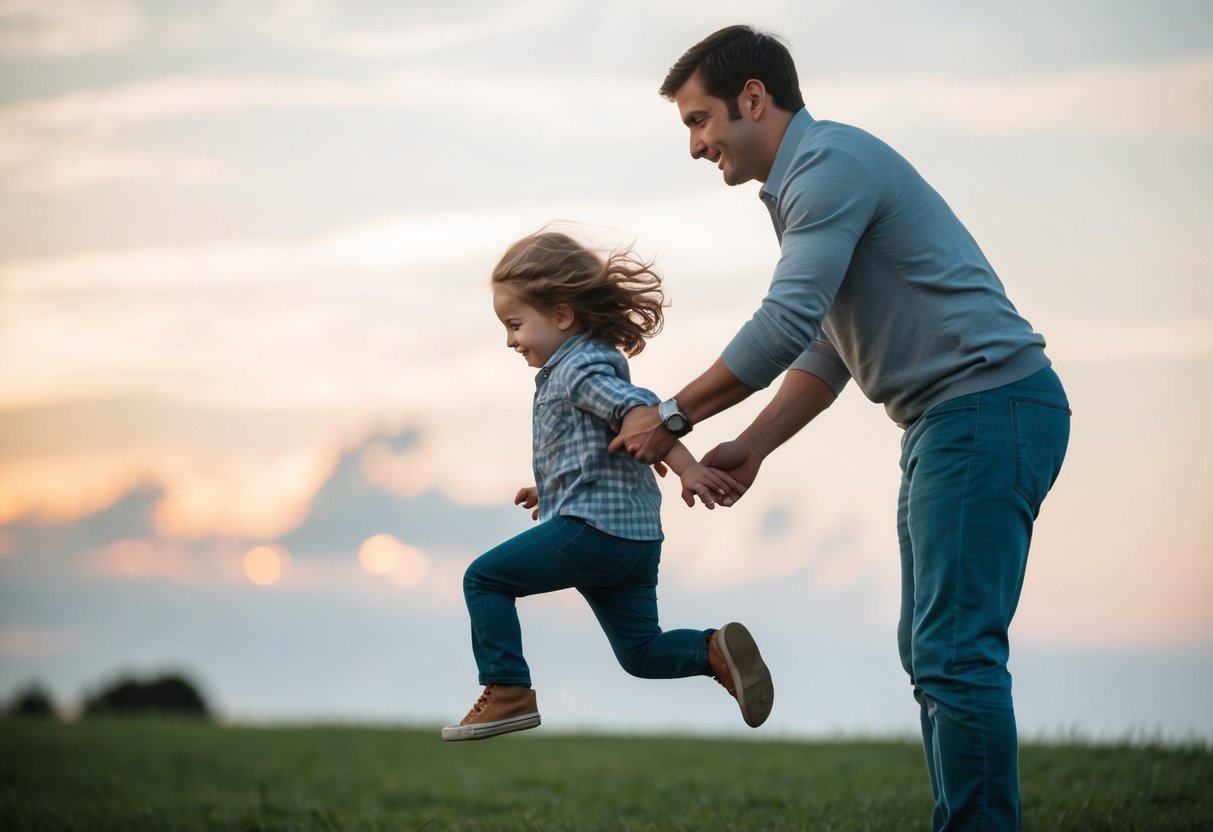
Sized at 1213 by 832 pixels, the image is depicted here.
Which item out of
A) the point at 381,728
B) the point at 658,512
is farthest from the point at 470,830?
the point at 381,728

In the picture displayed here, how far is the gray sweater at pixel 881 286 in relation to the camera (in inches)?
154

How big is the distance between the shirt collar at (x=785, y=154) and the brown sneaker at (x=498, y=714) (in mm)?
1970

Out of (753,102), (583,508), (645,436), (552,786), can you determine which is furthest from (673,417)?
(552,786)

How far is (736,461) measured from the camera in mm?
4492

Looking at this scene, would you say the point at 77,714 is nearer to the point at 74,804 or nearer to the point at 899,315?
the point at 74,804

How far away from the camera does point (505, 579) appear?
445 cm

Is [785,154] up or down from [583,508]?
up

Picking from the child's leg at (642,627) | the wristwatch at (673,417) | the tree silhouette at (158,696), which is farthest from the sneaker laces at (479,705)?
the tree silhouette at (158,696)

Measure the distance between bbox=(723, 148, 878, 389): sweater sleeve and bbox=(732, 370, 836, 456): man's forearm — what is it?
78 cm

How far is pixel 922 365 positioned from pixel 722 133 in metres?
1.05

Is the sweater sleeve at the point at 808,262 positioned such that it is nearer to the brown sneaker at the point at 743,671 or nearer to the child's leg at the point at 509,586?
the child's leg at the point at 509,586

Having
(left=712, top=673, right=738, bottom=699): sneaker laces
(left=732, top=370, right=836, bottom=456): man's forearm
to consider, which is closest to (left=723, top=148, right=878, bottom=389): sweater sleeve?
(left=732, top=370, right=836, bottom=456): man's forearm

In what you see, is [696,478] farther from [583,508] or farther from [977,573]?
[977,573]

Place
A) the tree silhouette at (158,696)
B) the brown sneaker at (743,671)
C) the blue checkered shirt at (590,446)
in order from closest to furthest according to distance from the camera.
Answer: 1. the blue checkered shirt at (590,446)
2. the brown sneaker at (743,671)
3. the tree silhouette at (158,696)
